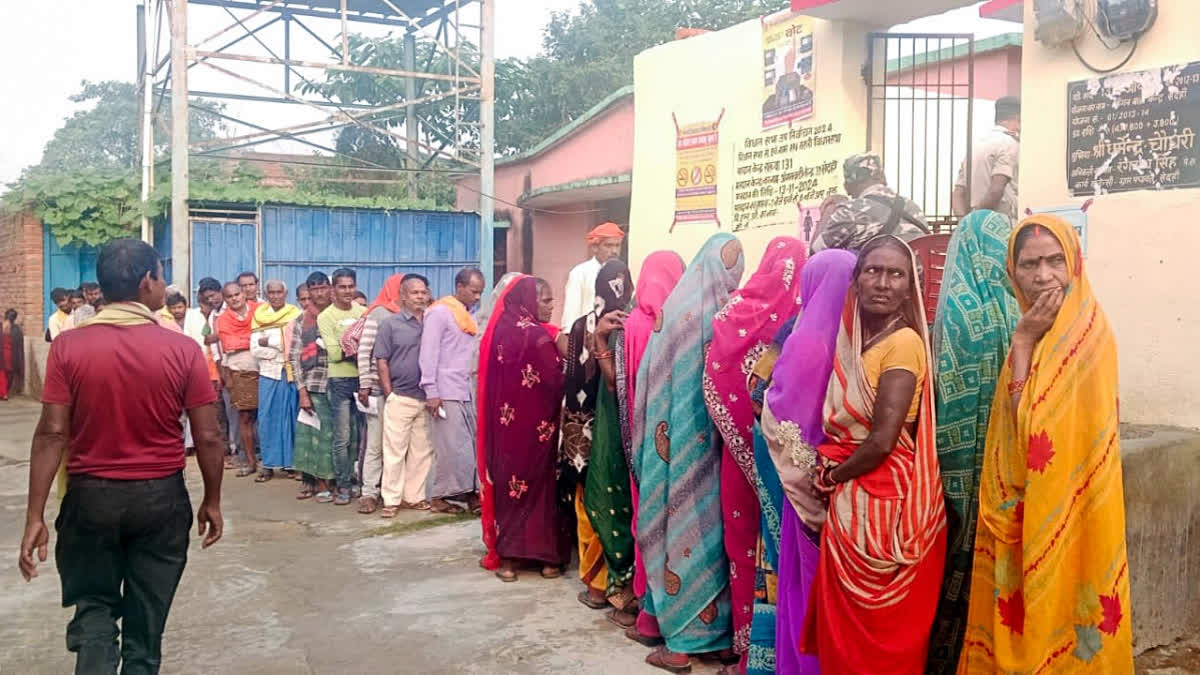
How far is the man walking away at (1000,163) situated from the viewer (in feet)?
20.9

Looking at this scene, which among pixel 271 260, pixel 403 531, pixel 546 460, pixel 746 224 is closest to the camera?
pixel 546 460

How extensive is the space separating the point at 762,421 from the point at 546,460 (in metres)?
2.22

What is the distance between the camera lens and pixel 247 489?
894 centimetres

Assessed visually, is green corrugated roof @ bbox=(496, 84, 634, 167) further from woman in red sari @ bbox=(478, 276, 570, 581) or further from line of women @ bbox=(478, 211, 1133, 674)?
line of women @ bbox=(478, 211, 1133, 674)

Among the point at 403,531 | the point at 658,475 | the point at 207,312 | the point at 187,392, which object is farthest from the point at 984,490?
the point at 207,312

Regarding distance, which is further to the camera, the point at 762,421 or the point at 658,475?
the point at 658,475

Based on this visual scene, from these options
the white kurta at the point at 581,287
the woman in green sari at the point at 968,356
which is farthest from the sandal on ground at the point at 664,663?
the white kurta at the point at 581,287

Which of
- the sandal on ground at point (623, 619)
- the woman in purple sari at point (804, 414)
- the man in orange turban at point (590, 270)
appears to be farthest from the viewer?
the man in orange turban at point (590, 270)

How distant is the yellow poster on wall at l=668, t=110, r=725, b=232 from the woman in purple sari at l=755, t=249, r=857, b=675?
5745mm

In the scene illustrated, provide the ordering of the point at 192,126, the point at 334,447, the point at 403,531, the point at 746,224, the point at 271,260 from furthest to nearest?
the point at 192,126
the point at 271,260
the point at 746,224
the point at 334,447
the point at 403,531

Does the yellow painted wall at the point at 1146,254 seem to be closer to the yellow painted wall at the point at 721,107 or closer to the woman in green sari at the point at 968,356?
the yellow painted wall at the point at 721,107

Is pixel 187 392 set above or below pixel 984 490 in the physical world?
above

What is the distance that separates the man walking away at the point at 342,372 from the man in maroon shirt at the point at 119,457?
4.17 meters

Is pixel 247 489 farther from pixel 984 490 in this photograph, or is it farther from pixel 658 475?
pixel 984 490
